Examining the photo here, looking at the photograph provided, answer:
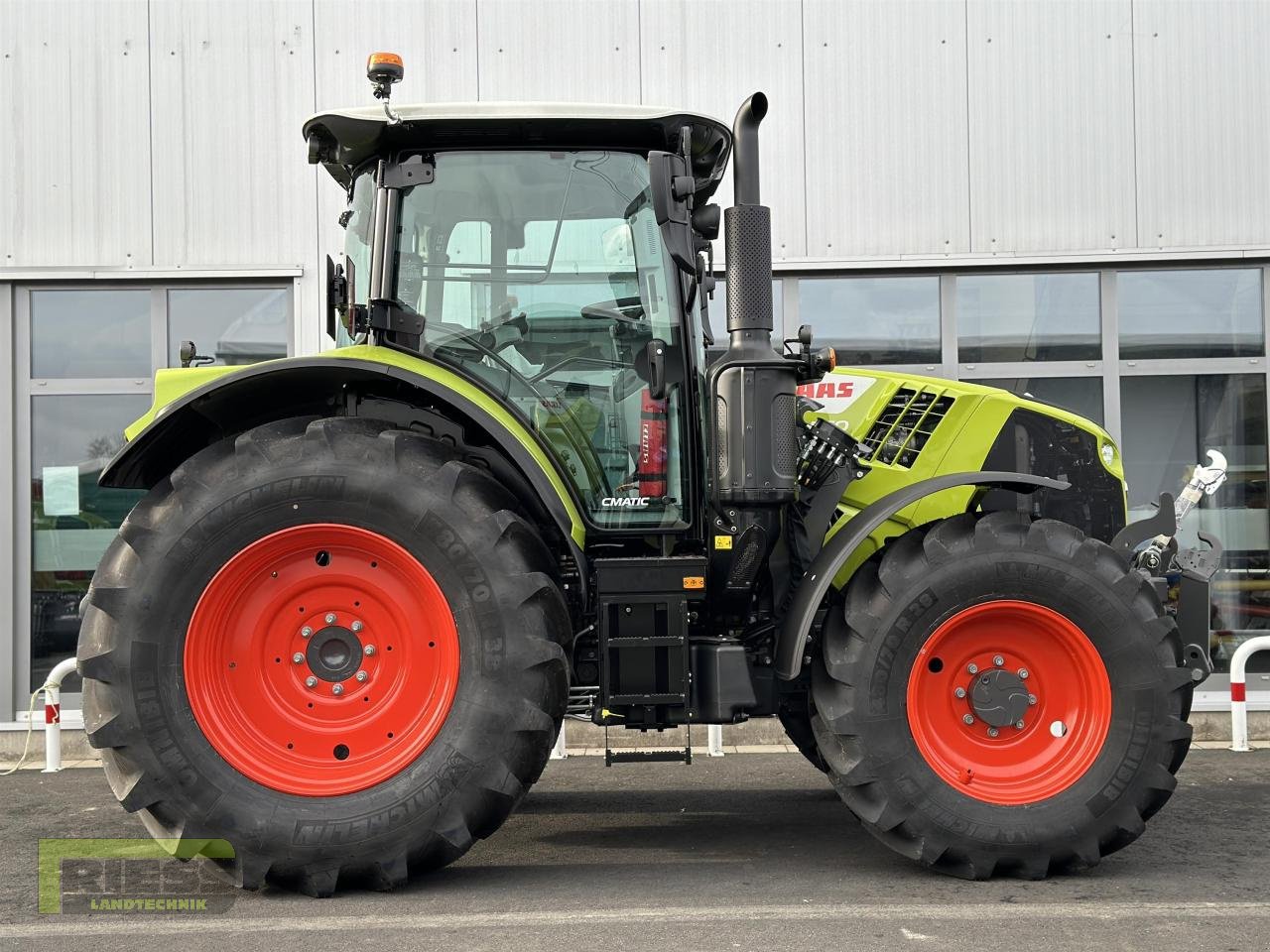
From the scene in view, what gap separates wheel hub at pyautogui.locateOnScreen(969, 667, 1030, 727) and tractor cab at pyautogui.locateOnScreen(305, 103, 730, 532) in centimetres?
120

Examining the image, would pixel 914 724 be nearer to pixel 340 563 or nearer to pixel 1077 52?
pixel 340 563

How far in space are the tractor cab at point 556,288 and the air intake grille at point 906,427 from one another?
933 millimetres

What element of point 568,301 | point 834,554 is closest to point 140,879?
point 568,301

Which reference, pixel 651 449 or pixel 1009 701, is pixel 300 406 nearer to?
pixel 651 449

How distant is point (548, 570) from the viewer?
13.8 ft

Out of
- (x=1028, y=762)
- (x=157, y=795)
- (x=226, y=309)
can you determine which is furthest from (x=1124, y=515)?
(x=226, y=309)

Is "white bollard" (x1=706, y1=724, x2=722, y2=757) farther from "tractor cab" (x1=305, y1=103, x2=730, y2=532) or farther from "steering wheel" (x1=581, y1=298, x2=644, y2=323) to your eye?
"steering wheel" (x1=581, y1=298, x2=644, y2=323)

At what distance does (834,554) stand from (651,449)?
0.77 meters

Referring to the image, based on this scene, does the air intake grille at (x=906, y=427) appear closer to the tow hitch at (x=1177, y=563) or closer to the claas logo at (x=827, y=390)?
the claas logo at (x=827, y=390)

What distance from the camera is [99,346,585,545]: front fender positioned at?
4.18 meters

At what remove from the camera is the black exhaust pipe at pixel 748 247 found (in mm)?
4227

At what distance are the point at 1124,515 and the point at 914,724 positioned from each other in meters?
1.61

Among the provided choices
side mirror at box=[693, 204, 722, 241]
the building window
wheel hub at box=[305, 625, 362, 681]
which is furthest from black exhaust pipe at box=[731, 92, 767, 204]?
the building window

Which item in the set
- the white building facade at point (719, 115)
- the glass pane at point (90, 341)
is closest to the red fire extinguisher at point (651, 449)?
the white building facade at point (719, 115)
